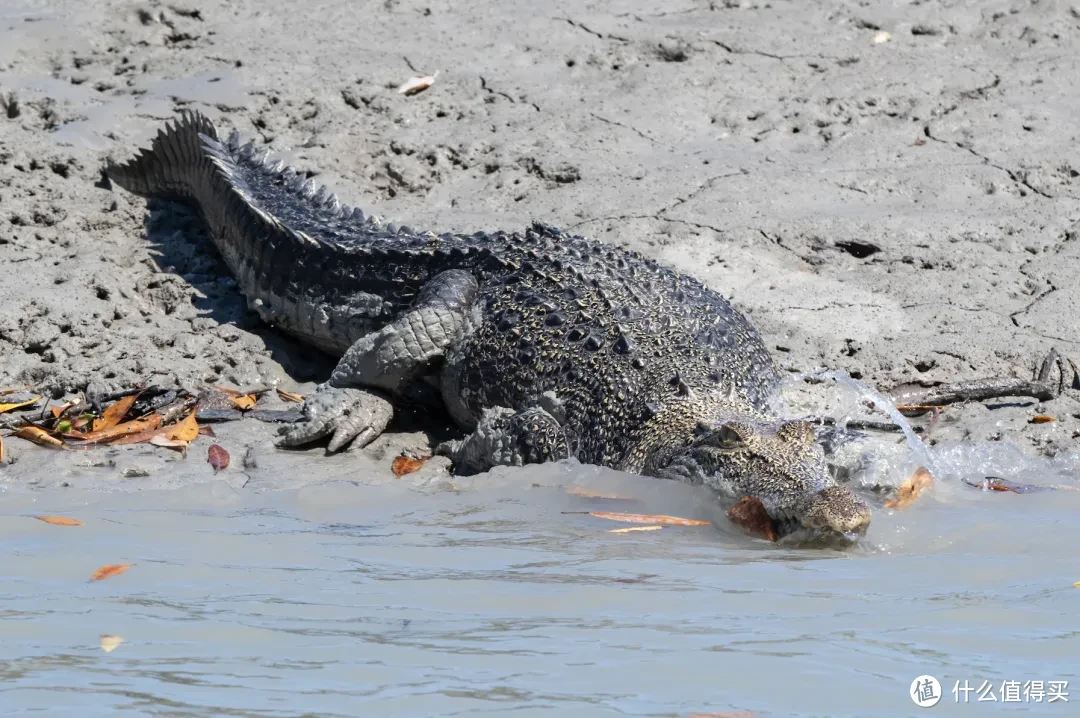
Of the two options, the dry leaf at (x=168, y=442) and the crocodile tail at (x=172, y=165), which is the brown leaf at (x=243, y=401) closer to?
the dry leaf at (x=168, y=442)

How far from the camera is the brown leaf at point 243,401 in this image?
532cm

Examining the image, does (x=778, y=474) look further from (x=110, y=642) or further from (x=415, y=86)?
(x=415, y=86)

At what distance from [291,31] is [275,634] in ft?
21.4

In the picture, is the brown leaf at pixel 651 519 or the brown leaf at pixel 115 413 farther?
the brown leaf at pixel 115 413

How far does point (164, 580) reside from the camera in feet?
10.2

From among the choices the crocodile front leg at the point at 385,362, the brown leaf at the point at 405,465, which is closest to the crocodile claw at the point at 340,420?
the crocodile front leg at the point at 385,362

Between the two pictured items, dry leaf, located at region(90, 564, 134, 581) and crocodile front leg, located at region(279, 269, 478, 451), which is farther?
crocodile front leg, located at region(279, 269, 478, 451)

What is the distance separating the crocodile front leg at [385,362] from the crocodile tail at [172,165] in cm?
177

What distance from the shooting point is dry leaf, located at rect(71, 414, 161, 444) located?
15.9ft

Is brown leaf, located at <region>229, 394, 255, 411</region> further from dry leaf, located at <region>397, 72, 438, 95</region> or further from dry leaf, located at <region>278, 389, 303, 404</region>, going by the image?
dry leaf, located at <region>397, 72, 438, 95</region>

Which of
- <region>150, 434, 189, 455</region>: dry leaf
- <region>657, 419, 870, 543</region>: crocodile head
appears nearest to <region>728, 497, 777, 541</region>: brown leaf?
<region>657, 419, 870, 543</region>: crocodile head

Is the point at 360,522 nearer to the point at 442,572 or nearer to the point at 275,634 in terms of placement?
the point at 442,572

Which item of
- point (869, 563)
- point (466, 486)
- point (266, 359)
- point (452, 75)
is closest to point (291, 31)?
point (452, 75)

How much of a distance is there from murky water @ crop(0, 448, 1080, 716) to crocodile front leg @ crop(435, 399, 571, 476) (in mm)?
457
